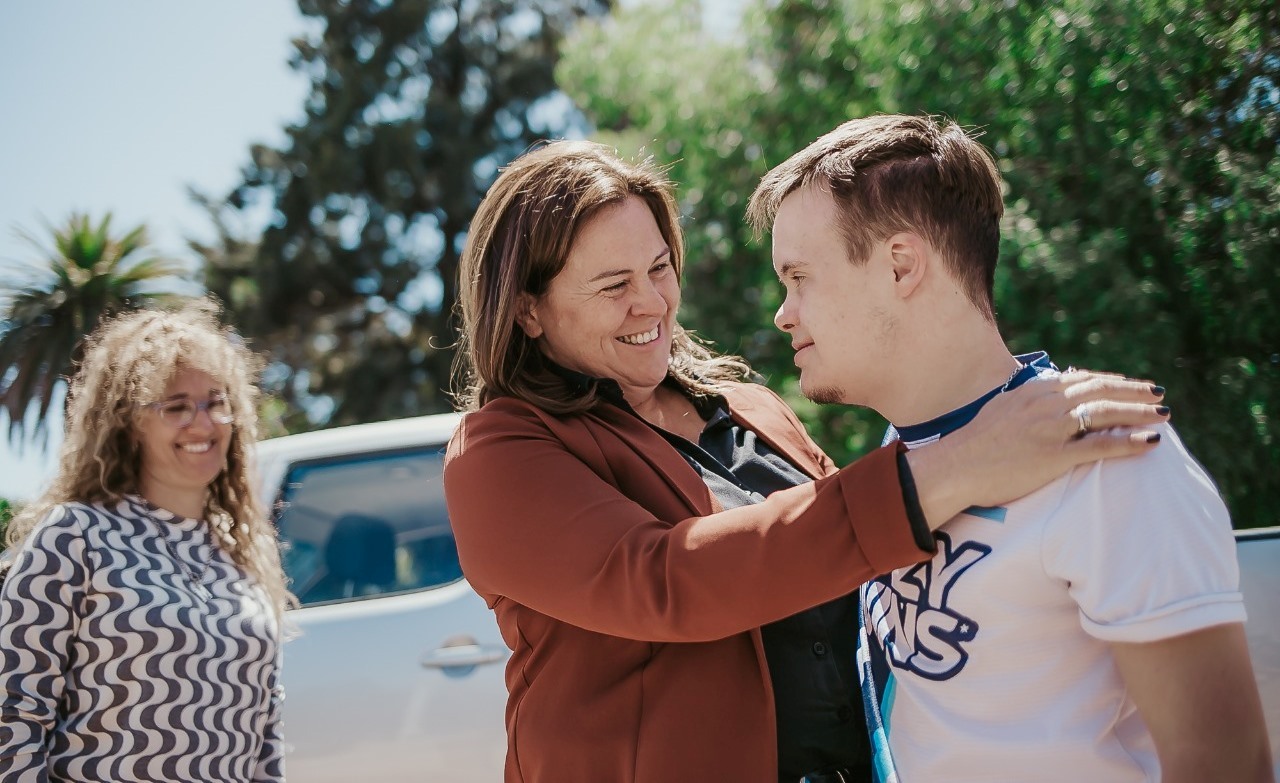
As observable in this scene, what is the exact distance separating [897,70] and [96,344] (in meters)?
4.84

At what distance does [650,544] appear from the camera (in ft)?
5.03

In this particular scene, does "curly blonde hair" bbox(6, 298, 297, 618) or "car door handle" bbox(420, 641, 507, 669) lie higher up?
"curly blonde hair" bbox(6, 298, 297, 618)

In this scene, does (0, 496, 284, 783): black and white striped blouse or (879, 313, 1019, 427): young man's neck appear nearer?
(879, 313, 1019, 427): young man's neck

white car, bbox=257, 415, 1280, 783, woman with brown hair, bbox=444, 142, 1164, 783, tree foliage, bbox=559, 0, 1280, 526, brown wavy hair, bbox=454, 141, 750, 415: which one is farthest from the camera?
tree foliage, bbox=559, 0, 1280, 526

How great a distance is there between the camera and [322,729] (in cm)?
304

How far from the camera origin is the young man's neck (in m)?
1.63

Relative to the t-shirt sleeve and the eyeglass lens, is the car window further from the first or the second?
the t-shirt sleeve

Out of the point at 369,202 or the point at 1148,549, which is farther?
the point at 369,202

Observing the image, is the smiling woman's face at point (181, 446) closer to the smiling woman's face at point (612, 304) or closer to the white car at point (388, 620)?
the white car at point (388, 620)

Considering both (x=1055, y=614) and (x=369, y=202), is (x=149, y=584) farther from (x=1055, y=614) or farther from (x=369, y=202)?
(x=369, y=202)

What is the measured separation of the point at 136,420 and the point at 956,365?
2.03m

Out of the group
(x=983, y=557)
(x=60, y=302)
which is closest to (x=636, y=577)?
(x=983, y=557)

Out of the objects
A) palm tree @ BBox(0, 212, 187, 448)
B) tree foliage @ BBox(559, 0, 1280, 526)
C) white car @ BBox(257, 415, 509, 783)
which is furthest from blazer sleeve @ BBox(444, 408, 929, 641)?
palm tree @ BBox(0, 212, 187, 448)

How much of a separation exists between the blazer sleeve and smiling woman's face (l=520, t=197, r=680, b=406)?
31cm
